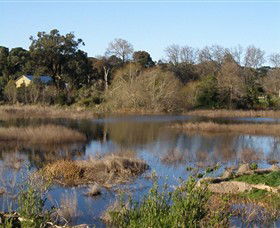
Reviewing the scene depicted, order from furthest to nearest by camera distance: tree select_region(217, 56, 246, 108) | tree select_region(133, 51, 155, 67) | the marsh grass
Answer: tree select_region(133, 51, 155, 67)
tree select_region(217, 56, 246, 108)
the marsh grass

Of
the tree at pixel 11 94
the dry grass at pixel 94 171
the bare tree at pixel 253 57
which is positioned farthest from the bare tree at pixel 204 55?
the dry grass at pixel 94 171

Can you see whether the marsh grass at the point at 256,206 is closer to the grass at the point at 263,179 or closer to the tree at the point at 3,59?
the grass at the point at 263,179

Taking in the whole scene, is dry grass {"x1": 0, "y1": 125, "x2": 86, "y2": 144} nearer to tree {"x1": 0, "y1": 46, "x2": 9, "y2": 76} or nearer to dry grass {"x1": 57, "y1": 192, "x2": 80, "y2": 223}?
dry grass {"x1": 57, "y1": 192, "x2": 80, "y2": 223}

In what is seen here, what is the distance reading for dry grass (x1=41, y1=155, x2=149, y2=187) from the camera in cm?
1684

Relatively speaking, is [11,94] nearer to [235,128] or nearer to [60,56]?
[60,56]

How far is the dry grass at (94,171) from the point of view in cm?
1684

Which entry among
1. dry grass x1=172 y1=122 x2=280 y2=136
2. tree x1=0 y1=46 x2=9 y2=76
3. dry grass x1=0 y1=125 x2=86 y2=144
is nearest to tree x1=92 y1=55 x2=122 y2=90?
tree x1=0 y1=46 x2=9 y2=76

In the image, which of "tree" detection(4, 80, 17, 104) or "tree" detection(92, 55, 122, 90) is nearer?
"tree" detection(4, 80, 17, 104)

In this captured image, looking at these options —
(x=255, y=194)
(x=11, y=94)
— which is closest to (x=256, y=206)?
(x=255, y=194)

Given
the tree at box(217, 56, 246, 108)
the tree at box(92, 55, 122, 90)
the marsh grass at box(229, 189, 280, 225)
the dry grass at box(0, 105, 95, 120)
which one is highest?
the tree at box(92, 55, 122, 90)

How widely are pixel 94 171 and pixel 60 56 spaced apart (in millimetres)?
43479

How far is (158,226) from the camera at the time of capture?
554 cm

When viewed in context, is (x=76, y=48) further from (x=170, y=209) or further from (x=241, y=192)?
(x=170, y=209)

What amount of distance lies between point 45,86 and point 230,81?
22411 mm
